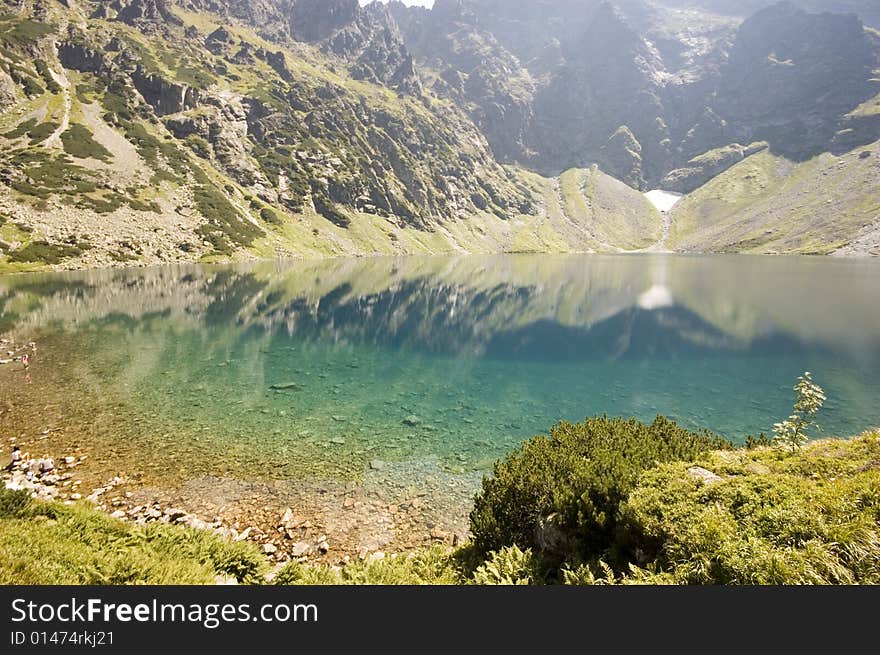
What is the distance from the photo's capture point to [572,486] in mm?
9344

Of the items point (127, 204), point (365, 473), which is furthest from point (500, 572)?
point (127, 204)

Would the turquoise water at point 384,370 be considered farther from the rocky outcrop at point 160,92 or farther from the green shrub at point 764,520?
the rocky outcrop at point 160,92

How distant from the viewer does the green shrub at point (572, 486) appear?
28.3 feet

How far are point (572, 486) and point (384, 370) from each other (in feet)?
89.3

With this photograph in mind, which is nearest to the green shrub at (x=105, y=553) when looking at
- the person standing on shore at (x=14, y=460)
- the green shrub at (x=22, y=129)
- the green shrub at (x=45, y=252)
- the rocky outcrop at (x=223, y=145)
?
the person standing on shore at (x=14, y=460)

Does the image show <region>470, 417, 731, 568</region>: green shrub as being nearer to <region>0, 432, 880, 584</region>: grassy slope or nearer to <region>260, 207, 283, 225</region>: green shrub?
<region>0, 432, 880, 584</region>: grassy slope

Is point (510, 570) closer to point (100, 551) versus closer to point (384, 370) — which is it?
point (100, 551)

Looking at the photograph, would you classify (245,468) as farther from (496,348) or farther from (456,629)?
(496,348)

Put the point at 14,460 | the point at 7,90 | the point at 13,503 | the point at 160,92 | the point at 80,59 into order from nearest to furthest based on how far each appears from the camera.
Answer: the point at 13,503 → the point at 14,460 → the point at 7,90 → the point at 160,92 → the point at 80,59

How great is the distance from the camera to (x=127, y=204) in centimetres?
12194

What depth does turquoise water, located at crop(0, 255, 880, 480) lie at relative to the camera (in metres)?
21.7

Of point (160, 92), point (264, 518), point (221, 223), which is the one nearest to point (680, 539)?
point (264, 518)

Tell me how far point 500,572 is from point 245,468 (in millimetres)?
14025

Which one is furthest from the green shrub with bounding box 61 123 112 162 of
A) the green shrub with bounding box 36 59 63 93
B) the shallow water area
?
the shallow water area
